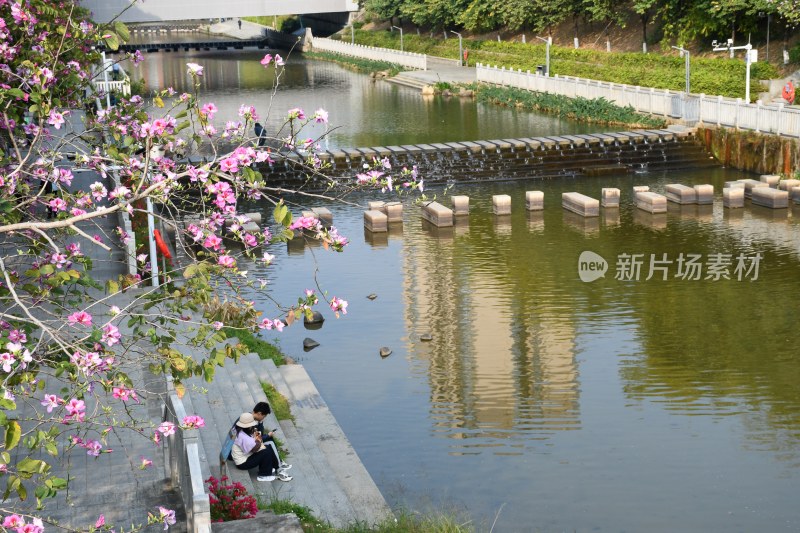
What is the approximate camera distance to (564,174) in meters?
39.2

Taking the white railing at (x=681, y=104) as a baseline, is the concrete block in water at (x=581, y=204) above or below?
below

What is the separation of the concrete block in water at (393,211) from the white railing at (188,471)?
1964 cm

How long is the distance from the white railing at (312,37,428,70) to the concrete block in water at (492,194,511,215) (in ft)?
147

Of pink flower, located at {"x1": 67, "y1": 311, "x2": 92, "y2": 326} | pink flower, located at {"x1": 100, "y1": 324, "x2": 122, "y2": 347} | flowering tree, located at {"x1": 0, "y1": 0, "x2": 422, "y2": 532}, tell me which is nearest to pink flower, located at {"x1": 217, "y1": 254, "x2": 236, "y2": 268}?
flowering tree, located at {"x1": 0, "y1": 0, "x2": 422, "y2": 532}

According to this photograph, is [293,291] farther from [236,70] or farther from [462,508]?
[236,70]

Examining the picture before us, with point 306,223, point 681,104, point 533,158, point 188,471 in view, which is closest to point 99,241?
point 306,223

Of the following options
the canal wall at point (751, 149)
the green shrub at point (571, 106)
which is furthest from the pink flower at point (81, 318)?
the green shrub at point (571, 106)

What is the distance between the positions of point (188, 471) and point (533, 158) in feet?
98.3

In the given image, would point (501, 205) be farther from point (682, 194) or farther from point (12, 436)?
point (12, 436)

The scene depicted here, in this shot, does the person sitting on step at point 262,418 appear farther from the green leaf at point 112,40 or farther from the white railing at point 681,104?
the white railing at point 681,104

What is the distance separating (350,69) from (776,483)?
7542 cm

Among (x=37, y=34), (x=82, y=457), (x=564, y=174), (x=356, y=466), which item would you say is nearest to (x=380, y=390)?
(x=356, y=466)

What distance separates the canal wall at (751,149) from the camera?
35312mm

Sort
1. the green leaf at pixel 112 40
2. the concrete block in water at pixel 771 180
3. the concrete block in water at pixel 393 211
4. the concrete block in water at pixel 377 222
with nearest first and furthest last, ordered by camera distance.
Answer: the green leaf at pixel 112 40, the concrete block in water at pixel 377 222, the concrete block in water at pixel 393 211, the concrete block in water at pixel 771 180
